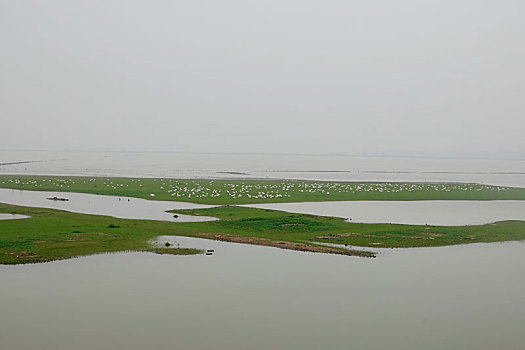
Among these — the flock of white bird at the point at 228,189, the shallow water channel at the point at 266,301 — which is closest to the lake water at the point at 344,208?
the flock of white bird at the point at 228,189

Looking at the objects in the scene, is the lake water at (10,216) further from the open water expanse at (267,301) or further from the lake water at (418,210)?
the lake water at (418,210)

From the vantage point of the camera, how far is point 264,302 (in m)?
18.5

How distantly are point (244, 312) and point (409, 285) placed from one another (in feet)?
23.1

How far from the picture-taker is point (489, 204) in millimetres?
51531

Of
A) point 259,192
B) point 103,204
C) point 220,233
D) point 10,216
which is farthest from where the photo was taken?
point 259,192

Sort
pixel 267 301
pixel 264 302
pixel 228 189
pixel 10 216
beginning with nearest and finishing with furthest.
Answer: pixel 264 302 < pixel 267 301 < pixel 10 216 < pixel 228 189

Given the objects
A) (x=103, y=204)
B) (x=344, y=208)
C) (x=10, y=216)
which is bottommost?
(x=10, y=216)

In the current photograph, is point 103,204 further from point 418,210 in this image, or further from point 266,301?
point 266,301

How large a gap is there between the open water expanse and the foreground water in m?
0.04

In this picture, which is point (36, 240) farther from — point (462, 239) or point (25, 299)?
point (462, 239)

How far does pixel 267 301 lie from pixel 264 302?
15 centimetres

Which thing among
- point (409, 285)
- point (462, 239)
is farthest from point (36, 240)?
point (462, 239)

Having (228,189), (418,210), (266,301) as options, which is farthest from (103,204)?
(266,301)

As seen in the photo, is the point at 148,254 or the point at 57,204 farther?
the point at 57,204
